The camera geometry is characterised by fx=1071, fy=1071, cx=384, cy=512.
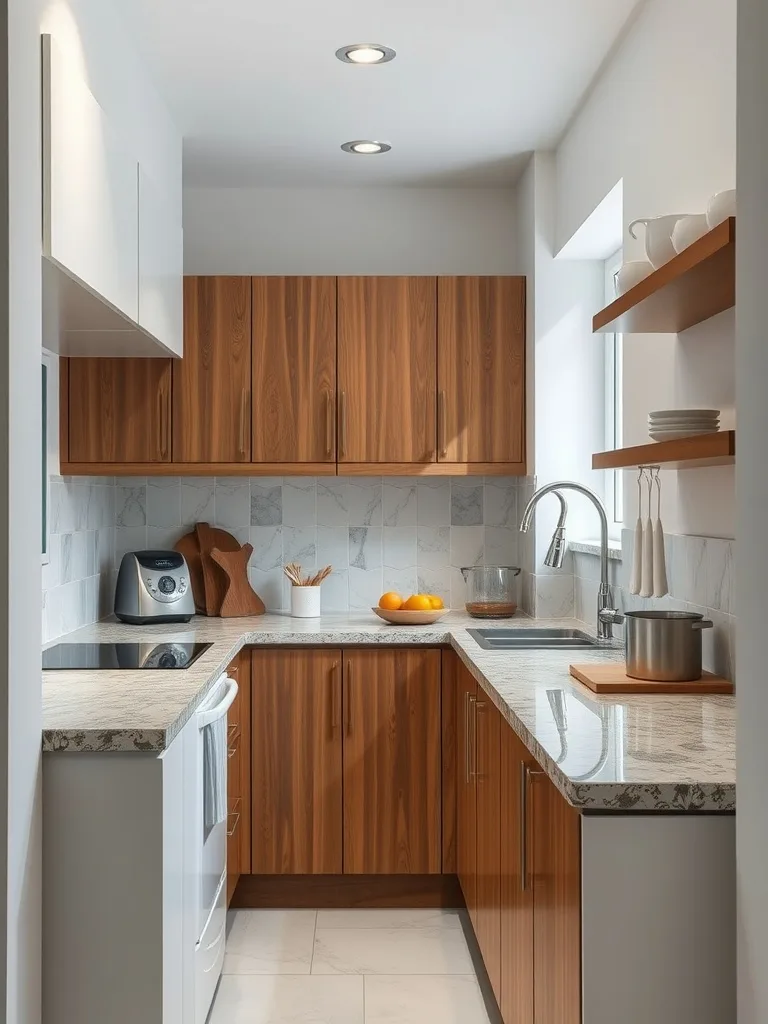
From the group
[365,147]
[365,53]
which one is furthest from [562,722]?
[365,147]

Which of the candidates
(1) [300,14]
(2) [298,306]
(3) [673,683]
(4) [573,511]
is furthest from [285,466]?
(3) [673,683]

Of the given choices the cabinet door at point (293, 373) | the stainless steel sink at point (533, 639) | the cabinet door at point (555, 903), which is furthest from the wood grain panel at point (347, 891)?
the cabinet door at point (555, 903)

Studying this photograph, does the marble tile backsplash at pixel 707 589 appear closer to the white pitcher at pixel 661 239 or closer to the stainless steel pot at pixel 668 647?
the stainless steel pot at pixel 668 647

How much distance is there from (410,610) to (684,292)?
1.88 metres

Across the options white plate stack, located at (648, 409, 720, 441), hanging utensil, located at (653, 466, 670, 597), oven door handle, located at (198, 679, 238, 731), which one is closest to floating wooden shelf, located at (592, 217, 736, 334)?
white plate stack, located at (648, 409, 720, 441)

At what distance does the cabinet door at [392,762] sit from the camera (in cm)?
360

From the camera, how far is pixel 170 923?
6.93ft

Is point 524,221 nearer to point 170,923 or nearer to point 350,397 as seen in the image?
point 350,397

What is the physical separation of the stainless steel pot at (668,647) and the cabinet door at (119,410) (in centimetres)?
214

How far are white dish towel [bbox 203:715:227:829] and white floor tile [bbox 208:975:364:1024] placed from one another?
52cm

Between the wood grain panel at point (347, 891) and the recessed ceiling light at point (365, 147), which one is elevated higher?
the recessed ceiling light at point (365, 147)

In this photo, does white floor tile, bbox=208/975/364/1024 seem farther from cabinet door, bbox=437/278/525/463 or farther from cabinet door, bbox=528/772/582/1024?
cabinet door, bbox=437/278/525/463

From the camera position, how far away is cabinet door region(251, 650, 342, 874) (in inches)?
142

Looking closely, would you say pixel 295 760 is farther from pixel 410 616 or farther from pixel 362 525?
pixel 362 525
